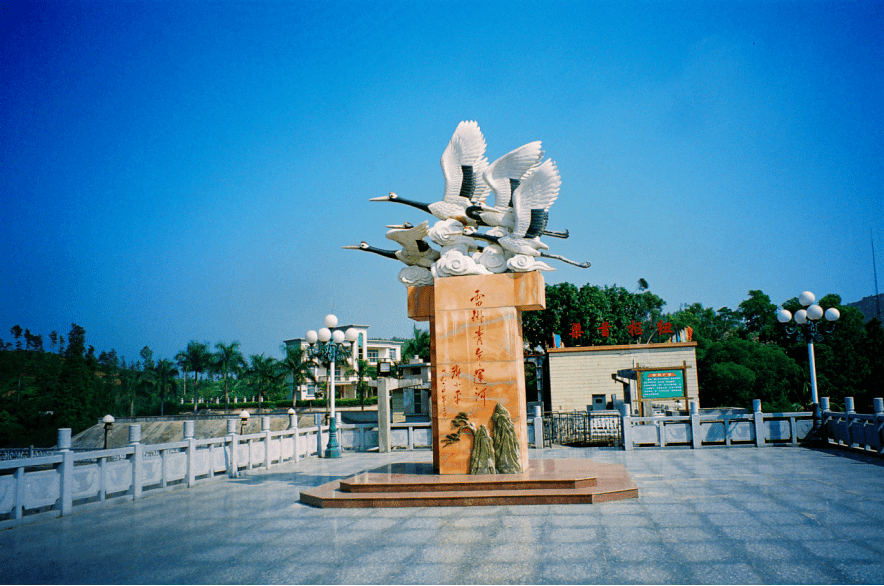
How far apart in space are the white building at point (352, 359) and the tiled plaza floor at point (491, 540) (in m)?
42.6

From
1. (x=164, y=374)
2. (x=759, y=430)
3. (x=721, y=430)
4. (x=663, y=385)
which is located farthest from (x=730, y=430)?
(x=164, y=374)

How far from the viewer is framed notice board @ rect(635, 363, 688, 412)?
1565cm

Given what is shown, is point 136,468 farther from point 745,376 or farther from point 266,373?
point 266,373

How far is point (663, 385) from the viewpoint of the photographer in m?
15.8

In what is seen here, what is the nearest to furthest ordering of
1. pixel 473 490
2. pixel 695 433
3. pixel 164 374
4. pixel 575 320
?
1. pixel 473 490
2. pixel 695 433
3. pixel 575 320
4. pixel 164 374

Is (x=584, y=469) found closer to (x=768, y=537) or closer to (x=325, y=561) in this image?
(x=768, y=537)

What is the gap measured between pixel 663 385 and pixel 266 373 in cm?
4015

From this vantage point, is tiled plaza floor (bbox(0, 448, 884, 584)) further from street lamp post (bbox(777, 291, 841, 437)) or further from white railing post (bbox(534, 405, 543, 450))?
white railing post (bbox(534, 405, 543, 450))

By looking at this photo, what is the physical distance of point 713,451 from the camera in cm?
1224

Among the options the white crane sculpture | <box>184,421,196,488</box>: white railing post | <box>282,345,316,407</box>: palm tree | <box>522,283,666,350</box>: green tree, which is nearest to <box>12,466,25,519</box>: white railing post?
<box>184,421,196,488</box>: white railing post

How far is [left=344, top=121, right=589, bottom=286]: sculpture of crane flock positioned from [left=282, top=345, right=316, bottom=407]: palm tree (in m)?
40.1

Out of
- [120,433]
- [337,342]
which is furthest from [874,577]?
[120,433]

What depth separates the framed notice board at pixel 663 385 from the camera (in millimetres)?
15650

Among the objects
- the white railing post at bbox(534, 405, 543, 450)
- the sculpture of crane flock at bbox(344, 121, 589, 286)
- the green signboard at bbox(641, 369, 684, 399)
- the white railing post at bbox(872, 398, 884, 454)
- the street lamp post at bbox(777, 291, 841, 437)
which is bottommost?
the white railing post at bbox(534, 405, 543, 450)
